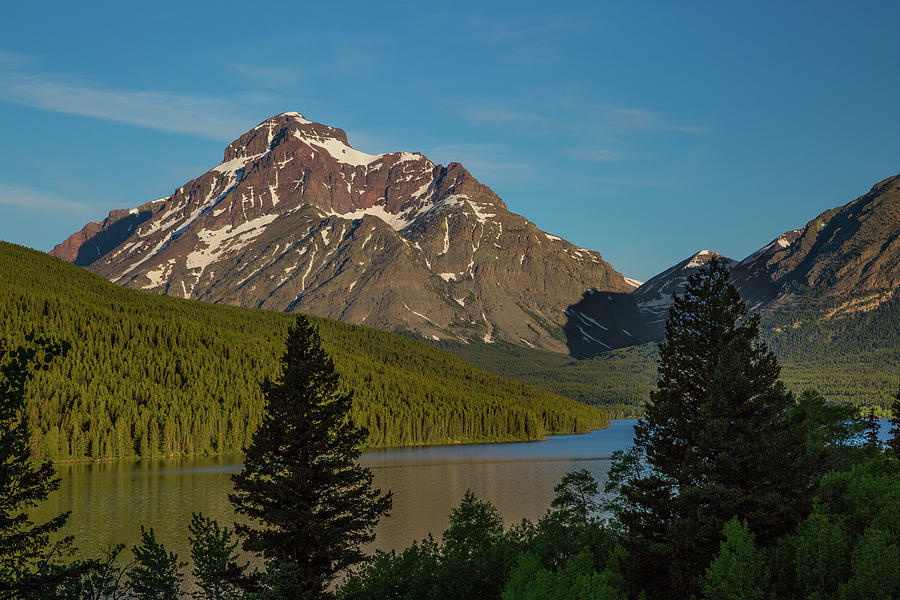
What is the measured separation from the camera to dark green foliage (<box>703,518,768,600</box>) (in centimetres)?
3039

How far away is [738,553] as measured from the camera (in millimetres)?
31094

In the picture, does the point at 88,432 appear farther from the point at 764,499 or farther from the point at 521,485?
the point at 764,499

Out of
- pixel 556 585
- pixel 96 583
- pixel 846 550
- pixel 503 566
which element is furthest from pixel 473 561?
pixel 96 583

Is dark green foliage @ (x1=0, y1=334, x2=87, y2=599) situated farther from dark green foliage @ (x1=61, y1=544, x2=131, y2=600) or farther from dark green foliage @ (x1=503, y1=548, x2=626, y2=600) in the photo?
dark green foliage @ (x1=503, y1=548, x2=626, y2=600)

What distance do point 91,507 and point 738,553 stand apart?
3614 inches

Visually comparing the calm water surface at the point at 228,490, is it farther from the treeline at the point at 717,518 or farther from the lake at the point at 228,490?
the treeline at the point at 717,518

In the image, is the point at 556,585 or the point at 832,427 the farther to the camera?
the point at 832,427

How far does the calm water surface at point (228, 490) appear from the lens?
279 feet

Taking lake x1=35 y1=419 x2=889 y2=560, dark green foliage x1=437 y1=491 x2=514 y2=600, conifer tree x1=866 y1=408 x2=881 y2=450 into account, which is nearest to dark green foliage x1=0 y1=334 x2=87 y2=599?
dark green foliage x1=437 y1=491 x2=514 y2=600

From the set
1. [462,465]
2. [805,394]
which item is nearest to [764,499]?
[805,394]

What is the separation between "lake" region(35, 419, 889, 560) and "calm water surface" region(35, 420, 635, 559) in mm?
110

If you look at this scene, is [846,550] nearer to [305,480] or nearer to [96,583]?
[305,480]

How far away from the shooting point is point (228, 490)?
117125mm

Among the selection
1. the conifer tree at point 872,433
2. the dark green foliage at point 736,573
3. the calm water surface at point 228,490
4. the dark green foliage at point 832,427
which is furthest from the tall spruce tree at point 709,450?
the conifer tree at point 872,433
